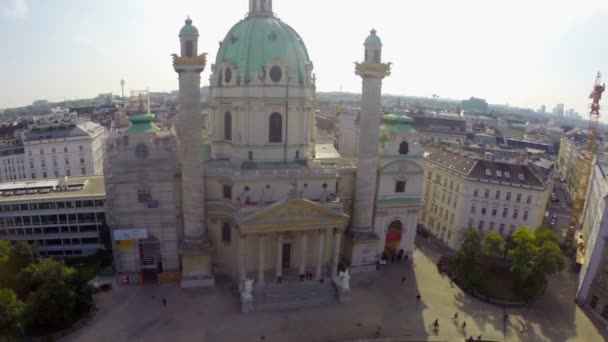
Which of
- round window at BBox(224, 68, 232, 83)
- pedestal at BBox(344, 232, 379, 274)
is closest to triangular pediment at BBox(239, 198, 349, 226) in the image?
pedestal at BBox(344, 232, 379, 274)

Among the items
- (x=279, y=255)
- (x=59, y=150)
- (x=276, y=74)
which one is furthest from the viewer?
(x=59, y=150)

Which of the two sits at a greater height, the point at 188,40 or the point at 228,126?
the point at 188,40

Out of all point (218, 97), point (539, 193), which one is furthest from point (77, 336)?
point (539, 193)

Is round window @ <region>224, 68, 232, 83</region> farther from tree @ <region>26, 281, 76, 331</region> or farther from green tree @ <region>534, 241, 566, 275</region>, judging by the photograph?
green tree @ <region>534, 241, 566, 275</region>

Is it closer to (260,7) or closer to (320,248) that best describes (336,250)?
(320,248)

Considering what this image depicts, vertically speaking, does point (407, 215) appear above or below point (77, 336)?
above

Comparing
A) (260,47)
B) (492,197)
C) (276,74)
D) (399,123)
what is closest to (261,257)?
(276,74)

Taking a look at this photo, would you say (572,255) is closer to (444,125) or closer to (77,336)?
(77,336)
